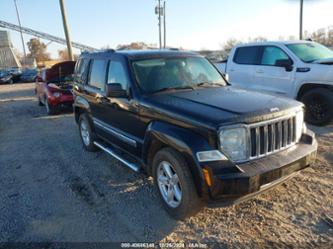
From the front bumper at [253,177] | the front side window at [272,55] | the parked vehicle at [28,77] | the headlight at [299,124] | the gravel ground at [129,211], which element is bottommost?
the parked vehicle at [28,77]

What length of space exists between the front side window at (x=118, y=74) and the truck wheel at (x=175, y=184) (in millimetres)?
1277

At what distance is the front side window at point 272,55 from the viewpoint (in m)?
7.06

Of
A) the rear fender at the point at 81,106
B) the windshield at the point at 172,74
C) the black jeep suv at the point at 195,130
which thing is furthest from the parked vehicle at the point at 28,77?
the windshield at the point at 172,74

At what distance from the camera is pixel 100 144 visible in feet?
16.9

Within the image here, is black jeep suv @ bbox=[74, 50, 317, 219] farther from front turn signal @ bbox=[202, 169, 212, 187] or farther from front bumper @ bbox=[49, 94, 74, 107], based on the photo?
front bumper @ bbox=[49, 94, 74, 107]

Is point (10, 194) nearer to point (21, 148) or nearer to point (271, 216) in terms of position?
point (21, 148)

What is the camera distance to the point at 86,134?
5.90 meters

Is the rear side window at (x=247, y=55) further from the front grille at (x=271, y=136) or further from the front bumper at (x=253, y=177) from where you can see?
the front bumper at (x=253, y=177)

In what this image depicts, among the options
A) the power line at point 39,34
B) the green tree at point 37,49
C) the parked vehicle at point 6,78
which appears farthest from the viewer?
the green tree at point 37,49

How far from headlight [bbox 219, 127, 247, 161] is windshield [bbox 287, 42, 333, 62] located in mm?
4885

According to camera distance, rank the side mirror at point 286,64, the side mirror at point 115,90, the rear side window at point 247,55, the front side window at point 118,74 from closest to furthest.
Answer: the side mirror at point 115,90
the front side window at point 118,74
the side mirror at point 286,64
the rear side window at point 247,55

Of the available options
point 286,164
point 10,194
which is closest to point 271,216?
point 286,164

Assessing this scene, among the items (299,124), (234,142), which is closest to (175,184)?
(234,142)

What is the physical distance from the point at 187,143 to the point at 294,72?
5.01 meters
